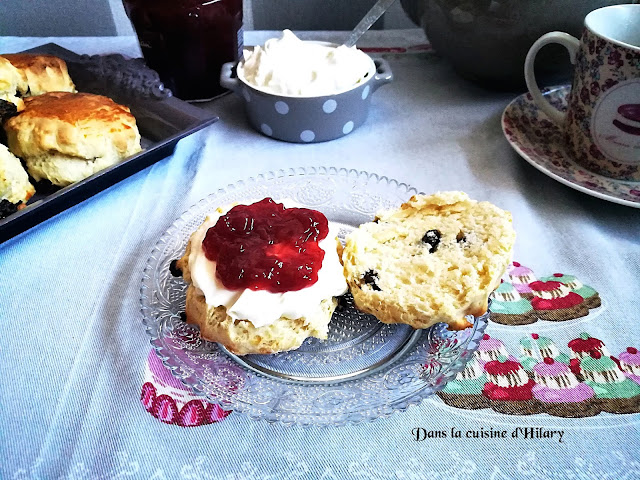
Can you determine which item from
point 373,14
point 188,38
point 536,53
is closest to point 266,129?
point 188,38

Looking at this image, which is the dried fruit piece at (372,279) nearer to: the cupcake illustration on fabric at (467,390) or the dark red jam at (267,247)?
the dark red jam at (267,247)

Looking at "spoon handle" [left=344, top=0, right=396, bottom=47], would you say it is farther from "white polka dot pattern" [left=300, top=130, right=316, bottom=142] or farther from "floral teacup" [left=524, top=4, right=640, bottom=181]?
"floral teacup" [left=524, top=4, right=640, bottom=181]

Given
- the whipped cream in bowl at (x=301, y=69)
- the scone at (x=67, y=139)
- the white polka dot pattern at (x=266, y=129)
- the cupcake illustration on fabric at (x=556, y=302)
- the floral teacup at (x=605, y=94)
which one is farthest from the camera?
the white polka dot pattern at (x=266, y=129)

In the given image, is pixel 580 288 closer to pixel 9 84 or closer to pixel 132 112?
pixel 132 112

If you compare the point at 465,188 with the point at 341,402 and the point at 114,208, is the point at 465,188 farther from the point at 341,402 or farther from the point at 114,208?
the point at 114,208

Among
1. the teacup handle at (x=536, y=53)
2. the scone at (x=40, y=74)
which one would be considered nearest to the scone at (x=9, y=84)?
the scone at (x=40, y=74)

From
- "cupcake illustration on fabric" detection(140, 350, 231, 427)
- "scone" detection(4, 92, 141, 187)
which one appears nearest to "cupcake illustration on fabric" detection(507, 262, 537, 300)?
"cupcake illustration on fabric" detection(140, 350, 231, 427)

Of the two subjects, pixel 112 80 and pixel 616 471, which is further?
pixel 112 80

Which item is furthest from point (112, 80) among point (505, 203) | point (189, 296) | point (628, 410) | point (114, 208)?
point (628, 410)
